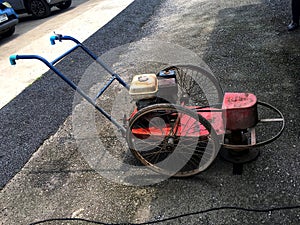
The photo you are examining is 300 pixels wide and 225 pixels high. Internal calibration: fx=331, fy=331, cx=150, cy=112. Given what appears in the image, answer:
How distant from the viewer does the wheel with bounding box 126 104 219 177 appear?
2.73 m

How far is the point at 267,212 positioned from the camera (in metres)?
2.37

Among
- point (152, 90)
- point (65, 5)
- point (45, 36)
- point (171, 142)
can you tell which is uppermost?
point (152, 90)

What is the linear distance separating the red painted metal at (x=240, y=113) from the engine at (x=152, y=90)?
0.58 metres

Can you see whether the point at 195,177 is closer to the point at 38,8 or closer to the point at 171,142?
the point at 171,142

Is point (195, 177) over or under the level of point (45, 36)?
over

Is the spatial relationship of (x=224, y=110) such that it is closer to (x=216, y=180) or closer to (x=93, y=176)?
(x=216, y=180)

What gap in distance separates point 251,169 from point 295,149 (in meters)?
0.48

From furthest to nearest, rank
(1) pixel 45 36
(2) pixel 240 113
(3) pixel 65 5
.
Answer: (3) pixel 65 5 → (1) pixel 45 36 → (2) pixel 240 113

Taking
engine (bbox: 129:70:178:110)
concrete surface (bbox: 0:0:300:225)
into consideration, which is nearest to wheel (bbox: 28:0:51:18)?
concrete surface (bbox: 0:0:300:225)

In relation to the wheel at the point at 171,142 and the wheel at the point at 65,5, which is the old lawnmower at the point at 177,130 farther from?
the wheel at the point at 65,5

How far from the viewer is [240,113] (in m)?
2.52

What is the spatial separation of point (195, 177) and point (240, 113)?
68cm

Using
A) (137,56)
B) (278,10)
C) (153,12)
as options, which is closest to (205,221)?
(137,56)

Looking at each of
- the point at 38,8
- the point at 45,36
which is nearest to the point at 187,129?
the point at 45,36
